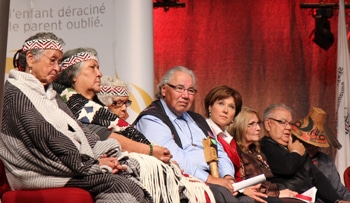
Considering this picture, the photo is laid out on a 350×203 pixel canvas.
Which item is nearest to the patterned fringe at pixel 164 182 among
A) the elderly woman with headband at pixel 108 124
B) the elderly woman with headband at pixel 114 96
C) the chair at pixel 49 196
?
the elderly woman with headband at pixel 108 124

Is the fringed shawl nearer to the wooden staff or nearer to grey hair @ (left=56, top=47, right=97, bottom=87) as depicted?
grey hair @ (left=56, top=47, right=97, bottom=87)

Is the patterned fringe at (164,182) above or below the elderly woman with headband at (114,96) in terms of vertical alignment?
below

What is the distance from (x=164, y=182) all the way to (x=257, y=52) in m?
5.13

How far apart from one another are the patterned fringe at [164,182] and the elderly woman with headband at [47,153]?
0.09 meters

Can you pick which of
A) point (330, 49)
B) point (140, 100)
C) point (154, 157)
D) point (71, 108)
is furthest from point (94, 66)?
point (330, 49)

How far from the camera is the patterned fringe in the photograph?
3.93 m

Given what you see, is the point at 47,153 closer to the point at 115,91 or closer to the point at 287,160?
the point at 115,91

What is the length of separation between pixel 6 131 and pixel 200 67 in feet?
17.5

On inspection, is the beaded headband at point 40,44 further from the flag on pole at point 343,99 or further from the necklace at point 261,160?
the flag on pole at point 343,99

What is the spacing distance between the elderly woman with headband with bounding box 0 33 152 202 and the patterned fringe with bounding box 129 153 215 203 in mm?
90

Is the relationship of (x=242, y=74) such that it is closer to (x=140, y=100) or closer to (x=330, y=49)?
(x=330, y=49)

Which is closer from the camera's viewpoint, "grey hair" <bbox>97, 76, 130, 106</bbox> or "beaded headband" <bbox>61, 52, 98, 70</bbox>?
"beaded headband" <bbox>61, 52, 98, 70</bbox>

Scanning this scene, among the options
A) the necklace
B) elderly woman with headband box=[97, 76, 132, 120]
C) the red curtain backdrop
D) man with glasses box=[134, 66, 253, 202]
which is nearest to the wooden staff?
man with glasses box=[134, 66, 253, 202]

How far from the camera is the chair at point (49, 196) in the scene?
351cm
